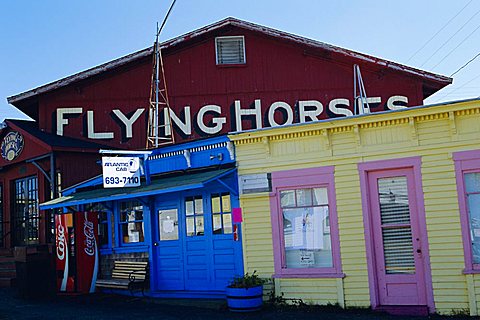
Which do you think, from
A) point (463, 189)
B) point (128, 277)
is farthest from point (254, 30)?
point (463, 189)

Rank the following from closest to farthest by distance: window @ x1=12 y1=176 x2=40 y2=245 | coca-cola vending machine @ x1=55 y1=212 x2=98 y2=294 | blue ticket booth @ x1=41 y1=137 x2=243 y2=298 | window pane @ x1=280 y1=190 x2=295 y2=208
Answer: window pane @ x1=280 y1=190 x2=295 y2=208, blue ticket booth @ x1=41 y1=137 x2=243 y2=298, coca-cola vending machine @ x1=55 y1=212 x2=98 y2=294, window @ x1=12 y1=176 x2=40 y2=245

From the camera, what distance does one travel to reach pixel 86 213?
1443 cm

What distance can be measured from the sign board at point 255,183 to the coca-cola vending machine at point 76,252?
4.61 meters

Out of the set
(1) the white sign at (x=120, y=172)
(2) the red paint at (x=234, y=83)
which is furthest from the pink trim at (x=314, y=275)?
(2) the red paint at (x=234, y=83)

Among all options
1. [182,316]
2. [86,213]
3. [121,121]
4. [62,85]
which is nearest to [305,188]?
[182,316]

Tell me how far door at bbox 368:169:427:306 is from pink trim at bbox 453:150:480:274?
2.44 feet

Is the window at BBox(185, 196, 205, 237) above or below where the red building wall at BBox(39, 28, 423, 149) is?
below

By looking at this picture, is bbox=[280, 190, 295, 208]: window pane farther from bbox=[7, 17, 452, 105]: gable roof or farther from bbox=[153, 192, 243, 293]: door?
bbox=[7, 17, 452, 105]: gable roof

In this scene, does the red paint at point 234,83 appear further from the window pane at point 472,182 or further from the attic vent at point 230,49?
the window pane at point 472,182

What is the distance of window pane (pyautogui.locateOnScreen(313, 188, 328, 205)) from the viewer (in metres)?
11.2

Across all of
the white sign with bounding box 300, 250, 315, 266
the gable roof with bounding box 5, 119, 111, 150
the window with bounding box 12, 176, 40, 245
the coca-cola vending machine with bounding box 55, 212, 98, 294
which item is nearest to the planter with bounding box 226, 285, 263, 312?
the white sign with bounding box 300, 250, 315, 266

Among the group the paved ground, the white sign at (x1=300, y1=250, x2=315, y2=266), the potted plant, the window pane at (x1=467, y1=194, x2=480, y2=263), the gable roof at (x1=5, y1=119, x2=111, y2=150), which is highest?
the gable roof at (x1=5, y1=119, x2=111, y2=150)

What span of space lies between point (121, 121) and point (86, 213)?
5017mm

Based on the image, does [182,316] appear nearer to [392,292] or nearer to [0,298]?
[392,292]
